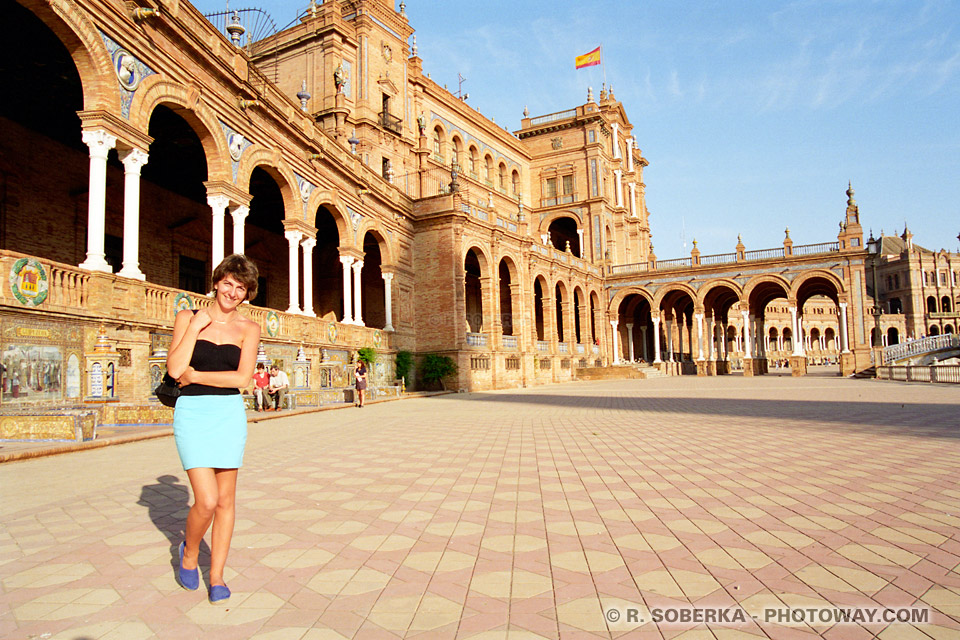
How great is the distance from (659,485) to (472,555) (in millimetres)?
2553

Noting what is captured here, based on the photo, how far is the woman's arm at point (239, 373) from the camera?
3.00 metres

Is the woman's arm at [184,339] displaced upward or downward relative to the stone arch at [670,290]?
downward

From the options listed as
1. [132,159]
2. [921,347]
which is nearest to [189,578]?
[132,159]

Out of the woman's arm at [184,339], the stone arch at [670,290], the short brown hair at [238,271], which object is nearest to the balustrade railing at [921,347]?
the stone arch at [670,290]

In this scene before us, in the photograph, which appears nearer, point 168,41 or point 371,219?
point 168,41

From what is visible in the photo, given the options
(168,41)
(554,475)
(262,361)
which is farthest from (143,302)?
(554,475)

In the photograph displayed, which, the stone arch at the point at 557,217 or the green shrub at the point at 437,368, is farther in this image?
the stone arch at the point at 557,217

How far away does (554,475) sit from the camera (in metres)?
6.18

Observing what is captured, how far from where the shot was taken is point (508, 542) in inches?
156

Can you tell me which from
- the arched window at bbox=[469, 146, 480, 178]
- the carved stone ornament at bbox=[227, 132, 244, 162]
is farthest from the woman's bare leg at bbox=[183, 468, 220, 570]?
the arched window at bbox=[469, 146, 480, 178]

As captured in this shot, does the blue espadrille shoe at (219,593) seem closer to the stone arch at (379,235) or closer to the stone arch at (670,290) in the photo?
the stone arch at (379,235)

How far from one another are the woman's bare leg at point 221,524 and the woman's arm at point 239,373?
47 cm

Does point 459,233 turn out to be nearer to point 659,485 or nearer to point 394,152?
point 394,152

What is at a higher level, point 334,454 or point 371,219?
point 371,219
